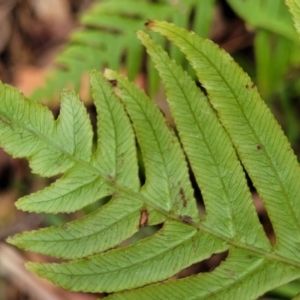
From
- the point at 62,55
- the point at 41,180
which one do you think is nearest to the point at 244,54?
the point at 62,55

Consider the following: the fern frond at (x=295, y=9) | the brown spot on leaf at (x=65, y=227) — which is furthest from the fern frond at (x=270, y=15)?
the brown spot on leaf at (x=65, y=227)

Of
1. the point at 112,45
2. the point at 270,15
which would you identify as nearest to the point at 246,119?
the point at 270,15

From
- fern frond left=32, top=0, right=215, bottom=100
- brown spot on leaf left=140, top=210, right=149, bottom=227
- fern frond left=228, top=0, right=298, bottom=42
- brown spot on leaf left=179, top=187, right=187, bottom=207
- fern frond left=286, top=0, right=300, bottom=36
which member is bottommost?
brown spot on leaf left=140, top=210, right=149, bottom=227

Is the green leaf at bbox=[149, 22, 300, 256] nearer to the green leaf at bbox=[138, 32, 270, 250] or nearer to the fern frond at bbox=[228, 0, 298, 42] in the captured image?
the green leaf at bbox=[138, 32, 270, 250]

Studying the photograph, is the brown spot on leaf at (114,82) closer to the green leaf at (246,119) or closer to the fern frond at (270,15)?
the green leaf at (246,119)

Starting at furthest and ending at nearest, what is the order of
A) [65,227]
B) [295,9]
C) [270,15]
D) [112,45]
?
[112,45], [270,15], [65,227], [295,9]

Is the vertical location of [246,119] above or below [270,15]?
below

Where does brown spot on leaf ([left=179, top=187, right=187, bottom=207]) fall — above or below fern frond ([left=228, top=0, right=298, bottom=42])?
below

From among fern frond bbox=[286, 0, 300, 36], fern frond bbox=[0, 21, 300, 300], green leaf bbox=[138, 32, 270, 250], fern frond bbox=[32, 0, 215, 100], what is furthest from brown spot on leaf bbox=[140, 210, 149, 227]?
fern frond bbox=[32, 0, 215, 100]

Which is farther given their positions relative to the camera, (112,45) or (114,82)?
(112,45)

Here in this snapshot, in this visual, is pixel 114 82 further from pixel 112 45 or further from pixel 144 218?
pixel 112 45
